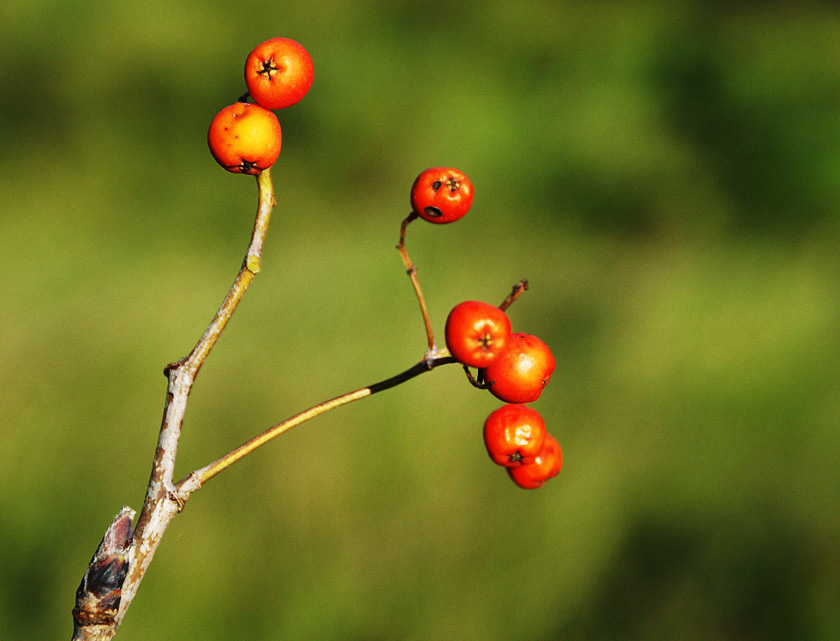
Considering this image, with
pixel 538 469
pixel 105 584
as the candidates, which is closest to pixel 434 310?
pixel 538 469

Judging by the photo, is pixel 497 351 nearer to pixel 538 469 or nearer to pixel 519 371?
pixel 519 371

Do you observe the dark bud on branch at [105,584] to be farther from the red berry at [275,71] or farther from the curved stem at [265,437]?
the red berry at [275,71]

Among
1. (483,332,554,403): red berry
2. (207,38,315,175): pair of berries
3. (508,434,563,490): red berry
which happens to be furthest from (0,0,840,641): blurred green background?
(207,38,315,175): pair of berries

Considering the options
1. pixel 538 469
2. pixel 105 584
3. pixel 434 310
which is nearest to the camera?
pixel 105 584

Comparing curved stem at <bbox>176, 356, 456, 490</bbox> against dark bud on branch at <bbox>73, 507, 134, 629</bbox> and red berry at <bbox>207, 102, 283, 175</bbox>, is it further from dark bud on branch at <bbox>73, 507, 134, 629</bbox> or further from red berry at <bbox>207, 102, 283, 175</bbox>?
red berry at <bbox>207, 102, 283, 175</bbox>

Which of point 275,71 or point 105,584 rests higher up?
point 275,71

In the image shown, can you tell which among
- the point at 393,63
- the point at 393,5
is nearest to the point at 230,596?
the point at 393,63
